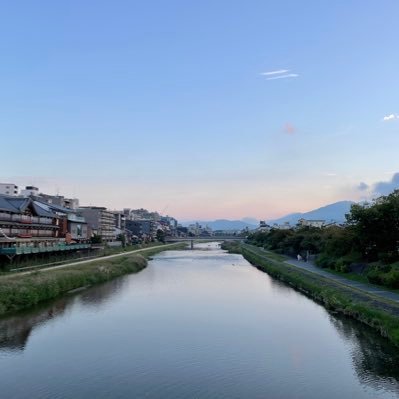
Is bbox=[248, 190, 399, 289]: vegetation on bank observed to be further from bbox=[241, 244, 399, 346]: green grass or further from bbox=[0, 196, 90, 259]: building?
bbox=[0, 196, 90, 259]: building

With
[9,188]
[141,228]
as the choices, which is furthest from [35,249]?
[141,228]

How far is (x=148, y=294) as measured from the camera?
33094 millimetres

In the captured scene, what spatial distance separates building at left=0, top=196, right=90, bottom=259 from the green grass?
22.3 metres

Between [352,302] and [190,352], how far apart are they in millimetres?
11621

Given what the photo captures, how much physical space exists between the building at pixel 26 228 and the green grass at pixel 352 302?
22.3 m

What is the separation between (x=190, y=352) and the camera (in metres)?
17.8

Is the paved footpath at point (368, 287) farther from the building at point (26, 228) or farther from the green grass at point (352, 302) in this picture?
the building at point (26, 228)

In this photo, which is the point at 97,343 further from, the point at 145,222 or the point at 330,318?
the point at 145,222

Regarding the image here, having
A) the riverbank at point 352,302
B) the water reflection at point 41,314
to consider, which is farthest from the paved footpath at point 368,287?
the water reflection at point 41,314

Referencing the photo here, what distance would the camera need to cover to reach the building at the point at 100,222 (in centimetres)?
9469

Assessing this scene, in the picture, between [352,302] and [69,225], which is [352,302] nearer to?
[352,302]

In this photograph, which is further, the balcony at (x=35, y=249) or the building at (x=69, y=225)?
the building at (x=69, y=225)

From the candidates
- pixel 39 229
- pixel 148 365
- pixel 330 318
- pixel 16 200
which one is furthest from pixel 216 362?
pixel 39 229

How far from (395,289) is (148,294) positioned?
15943 mm
